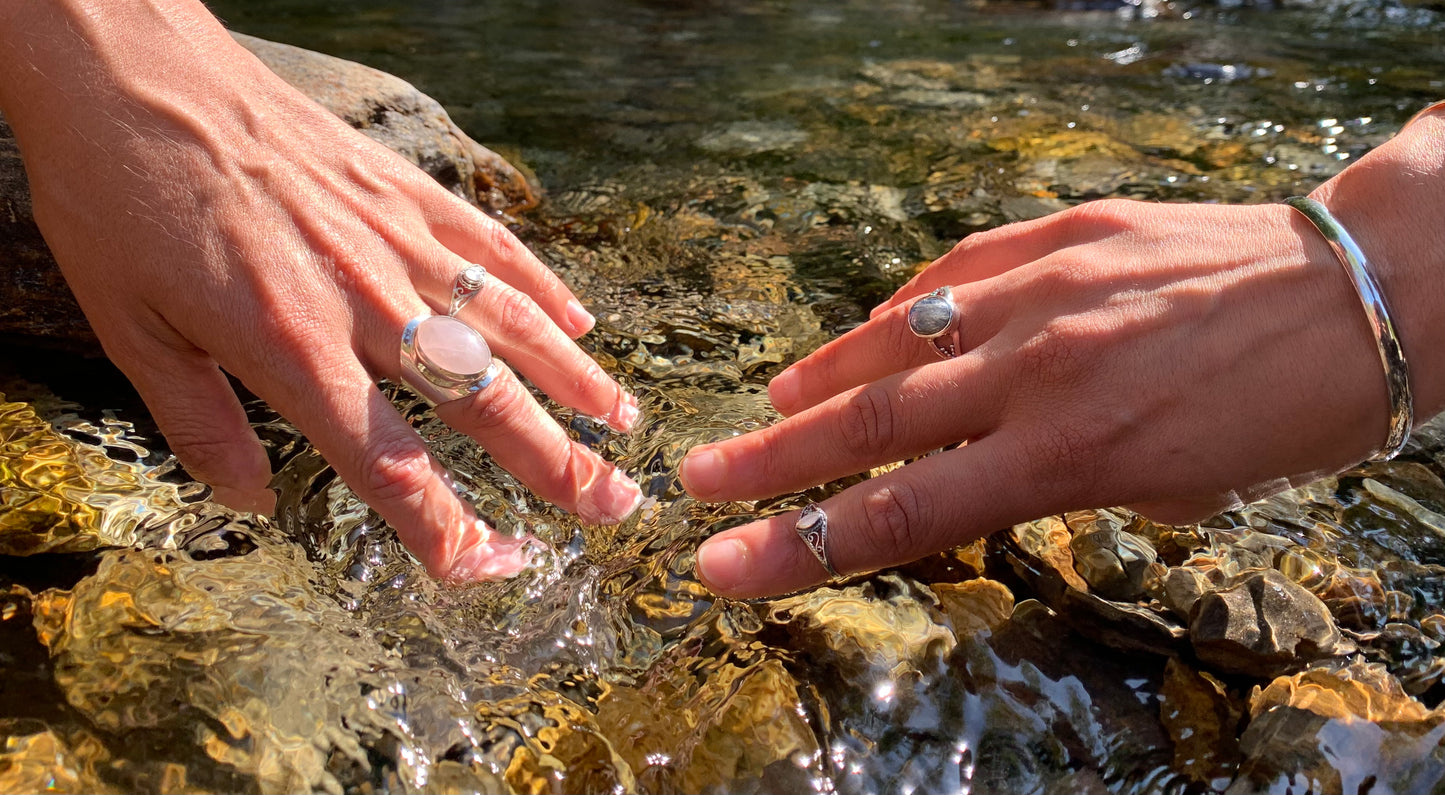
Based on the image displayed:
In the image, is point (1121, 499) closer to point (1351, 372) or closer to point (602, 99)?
point (1351, 372)

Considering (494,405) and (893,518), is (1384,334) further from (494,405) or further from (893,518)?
(494,405)

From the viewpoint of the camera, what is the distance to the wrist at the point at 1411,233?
54.3 inches

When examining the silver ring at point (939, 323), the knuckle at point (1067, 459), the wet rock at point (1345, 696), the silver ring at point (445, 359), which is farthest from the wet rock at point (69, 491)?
the wet rock at point (1345, 696)

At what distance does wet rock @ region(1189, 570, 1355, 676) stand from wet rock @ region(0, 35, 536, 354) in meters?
2.59

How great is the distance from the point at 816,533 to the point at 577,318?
0.90 meters

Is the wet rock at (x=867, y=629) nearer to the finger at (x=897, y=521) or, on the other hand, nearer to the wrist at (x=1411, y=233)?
the finger at (x=897, y=521)

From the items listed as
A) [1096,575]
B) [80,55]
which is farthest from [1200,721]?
[80,55]

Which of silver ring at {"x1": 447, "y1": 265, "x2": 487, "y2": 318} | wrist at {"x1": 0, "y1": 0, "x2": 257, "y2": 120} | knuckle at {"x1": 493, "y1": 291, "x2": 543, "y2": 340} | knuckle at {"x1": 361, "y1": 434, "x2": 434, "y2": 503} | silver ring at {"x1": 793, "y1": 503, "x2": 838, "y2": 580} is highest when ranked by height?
wrist at {"x1": 0, "y1": 0, "x2": 257, "y2": 120}

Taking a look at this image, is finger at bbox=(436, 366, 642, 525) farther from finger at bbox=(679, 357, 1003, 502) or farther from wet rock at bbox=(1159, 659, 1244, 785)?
wet rock at bbox=(1159, 659, 1244, 785)

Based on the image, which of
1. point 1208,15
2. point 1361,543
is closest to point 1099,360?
point 1361,543

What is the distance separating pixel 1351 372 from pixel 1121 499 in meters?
0.39

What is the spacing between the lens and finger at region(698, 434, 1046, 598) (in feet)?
4.83

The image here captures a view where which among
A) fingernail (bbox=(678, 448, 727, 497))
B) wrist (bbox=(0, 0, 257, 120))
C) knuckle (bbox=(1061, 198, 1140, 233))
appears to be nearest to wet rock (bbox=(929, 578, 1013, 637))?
fingernail (bbox=(678, 448, 727, 497))

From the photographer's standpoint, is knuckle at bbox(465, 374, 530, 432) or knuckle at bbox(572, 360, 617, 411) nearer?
knuckle at bbox(465, 374, 530, 432)
